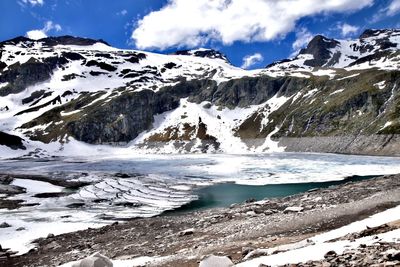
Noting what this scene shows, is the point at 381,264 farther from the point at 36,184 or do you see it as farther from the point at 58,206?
the point at 36,184

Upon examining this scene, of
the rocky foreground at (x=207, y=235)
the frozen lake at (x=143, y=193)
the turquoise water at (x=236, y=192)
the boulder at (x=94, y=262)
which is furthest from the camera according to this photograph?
the turquoise water at (x=236, y=192)

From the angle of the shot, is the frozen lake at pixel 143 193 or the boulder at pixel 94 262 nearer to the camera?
the boulder at pixel 94 262

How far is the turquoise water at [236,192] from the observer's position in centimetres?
6294

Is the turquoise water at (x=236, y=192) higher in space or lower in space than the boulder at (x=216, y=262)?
lower

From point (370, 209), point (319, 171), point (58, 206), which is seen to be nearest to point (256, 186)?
point (319, 171)

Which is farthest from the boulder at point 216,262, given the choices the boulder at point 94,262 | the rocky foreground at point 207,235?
the boulder at point 94,262

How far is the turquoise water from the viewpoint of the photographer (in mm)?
62938

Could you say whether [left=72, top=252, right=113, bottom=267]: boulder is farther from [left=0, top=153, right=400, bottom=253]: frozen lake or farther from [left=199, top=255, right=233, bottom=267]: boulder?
[left=0, top=153, right=400, bottom=253]: frozen lake

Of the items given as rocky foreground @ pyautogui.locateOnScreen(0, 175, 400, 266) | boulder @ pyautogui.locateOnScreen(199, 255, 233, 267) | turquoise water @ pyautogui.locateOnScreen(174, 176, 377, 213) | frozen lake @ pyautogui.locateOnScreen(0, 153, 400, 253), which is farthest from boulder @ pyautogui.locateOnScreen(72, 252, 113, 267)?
turquoise water @ pyautogui.locateOnScreen(174, 176, 377, 213)

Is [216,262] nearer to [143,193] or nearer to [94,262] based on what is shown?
[94,262]

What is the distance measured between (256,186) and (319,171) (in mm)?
24706

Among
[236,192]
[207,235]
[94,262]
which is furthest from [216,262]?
[236,192]

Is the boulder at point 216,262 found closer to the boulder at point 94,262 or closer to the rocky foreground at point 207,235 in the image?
the rocky foreground at point 207,235

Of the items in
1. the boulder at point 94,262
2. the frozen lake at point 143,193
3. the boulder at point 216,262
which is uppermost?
the boulder at point 216,262
